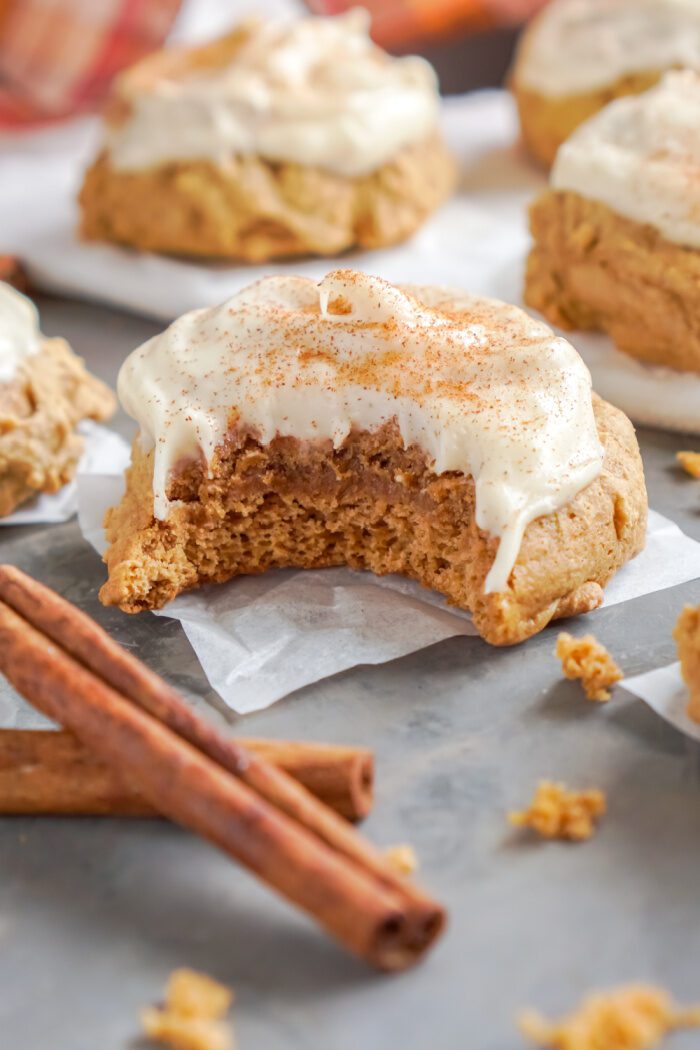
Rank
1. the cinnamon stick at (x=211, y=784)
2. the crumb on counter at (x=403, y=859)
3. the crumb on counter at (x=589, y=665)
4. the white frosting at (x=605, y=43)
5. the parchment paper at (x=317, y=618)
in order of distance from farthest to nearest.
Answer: the white frosting at (x=605, y=43) → the parchment paper at (x=317, y=618) → the crumb on counter at (x=589, y=665) → the crumb on counter at (x=403, y=859) → the cinnamon stick at (x=211, y=784)

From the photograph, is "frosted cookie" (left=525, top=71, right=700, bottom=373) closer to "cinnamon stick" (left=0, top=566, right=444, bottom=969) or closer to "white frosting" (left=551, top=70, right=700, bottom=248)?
"white frosting" (left=551, top=70, right=700, bottom=248)

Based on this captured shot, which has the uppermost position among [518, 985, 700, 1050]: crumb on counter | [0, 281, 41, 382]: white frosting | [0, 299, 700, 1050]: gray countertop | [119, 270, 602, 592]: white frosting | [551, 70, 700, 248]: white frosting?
[551, 70, 700, 248]: white frosting

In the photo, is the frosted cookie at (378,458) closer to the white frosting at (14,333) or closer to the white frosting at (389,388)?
the white frosting at (389,388)

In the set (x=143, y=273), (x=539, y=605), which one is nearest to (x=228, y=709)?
(x=539, y=605)

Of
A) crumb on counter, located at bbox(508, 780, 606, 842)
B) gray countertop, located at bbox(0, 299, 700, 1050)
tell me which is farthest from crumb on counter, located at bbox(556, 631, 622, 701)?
crumb on counter, located at bbox(508, 780, 606, 842)

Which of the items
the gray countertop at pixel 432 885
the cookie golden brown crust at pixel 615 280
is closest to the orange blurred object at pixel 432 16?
the cookie golden brown crust at pixel 615 280

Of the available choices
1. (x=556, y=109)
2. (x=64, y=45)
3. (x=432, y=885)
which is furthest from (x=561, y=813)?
(x=64, y=45)

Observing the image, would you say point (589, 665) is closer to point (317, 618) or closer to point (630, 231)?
point (317, 618)
